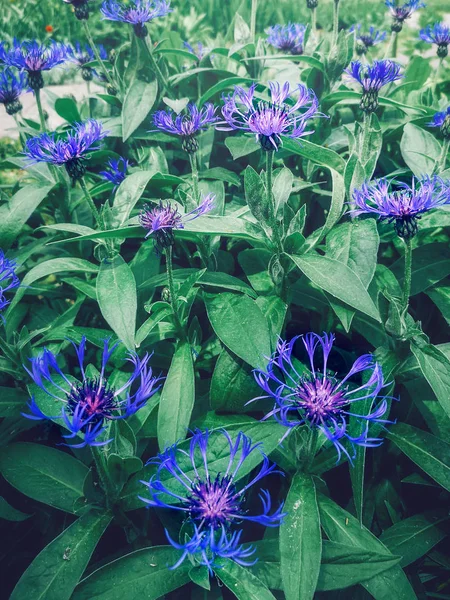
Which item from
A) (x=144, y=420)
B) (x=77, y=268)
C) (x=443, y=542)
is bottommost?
(x=443, y=542)

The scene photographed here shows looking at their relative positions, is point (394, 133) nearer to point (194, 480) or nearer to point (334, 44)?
point (334, 44)

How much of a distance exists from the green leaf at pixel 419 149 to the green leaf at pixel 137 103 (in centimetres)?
Result: 98

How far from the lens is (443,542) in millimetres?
1672

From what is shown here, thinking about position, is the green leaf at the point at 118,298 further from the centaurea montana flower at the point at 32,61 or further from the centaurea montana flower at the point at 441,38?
the centaurea montana flower at the point at 441,38

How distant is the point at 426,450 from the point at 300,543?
1.63 feet

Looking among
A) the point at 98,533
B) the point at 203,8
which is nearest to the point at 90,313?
the point at 98,533

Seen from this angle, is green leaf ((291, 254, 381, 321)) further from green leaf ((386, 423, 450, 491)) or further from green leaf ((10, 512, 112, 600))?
green leaf ((10, 512, 112, 600))

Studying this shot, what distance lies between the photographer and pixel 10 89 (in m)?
2.36

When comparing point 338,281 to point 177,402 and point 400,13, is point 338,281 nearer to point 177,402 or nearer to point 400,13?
point 177,402

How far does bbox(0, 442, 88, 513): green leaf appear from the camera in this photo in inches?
58.1

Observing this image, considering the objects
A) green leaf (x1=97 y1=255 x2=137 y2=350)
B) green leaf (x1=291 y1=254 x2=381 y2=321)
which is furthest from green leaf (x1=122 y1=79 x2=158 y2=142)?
green leaf (x1=291 y1=254 x2=381 y2=321)

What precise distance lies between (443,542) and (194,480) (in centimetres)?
92

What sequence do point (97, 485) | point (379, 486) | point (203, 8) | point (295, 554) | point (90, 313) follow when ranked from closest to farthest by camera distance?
1. point (295, 554)
2. point (97, 485)
3. point (379, 486)
4. point (90, 313)
5. point (203, 8)

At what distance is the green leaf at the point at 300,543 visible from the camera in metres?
1.15
